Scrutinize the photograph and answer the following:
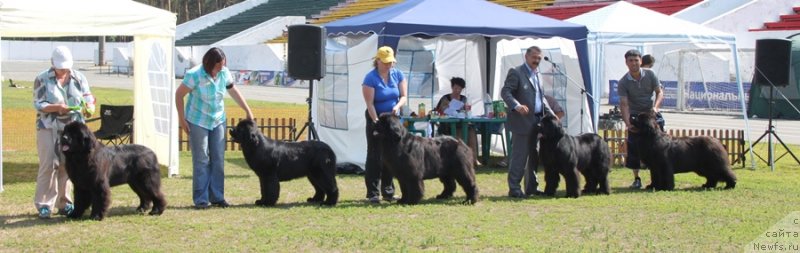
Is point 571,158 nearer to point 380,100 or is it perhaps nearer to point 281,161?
point 380,100

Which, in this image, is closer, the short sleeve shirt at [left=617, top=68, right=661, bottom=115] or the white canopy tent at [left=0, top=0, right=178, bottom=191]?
the white canopy tent at [left=0, top=0, right=178, bottom=191]

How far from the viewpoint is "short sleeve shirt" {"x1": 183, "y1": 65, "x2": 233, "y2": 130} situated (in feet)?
27.6

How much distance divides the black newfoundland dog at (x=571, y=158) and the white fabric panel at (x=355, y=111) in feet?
10.9

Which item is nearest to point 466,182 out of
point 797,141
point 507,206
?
point 507,206

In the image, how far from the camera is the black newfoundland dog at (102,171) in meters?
7.54

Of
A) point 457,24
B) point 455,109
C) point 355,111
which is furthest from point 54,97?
point 455,109

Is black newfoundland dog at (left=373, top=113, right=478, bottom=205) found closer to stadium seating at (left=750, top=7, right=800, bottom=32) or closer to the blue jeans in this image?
the blue jeans

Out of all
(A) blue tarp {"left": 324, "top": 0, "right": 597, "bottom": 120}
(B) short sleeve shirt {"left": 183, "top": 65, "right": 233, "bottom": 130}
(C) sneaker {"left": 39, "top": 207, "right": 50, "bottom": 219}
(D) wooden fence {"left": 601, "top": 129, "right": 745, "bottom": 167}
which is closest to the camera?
(C) sneaker {"left": 39, "top": 207, "right": 50, "bottom": 219}

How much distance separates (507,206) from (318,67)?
3.19m

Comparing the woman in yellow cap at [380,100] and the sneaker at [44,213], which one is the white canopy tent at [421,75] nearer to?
the woman in yellow cap at [380,100]

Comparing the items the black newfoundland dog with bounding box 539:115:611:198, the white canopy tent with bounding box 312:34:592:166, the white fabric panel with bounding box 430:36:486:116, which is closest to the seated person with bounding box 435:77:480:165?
the white canopy tent with bounding box 312:34:592:166

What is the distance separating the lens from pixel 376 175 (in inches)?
364

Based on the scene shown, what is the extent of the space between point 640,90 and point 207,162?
4447 millimetres

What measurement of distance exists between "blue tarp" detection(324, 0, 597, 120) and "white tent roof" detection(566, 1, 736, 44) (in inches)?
25.2
